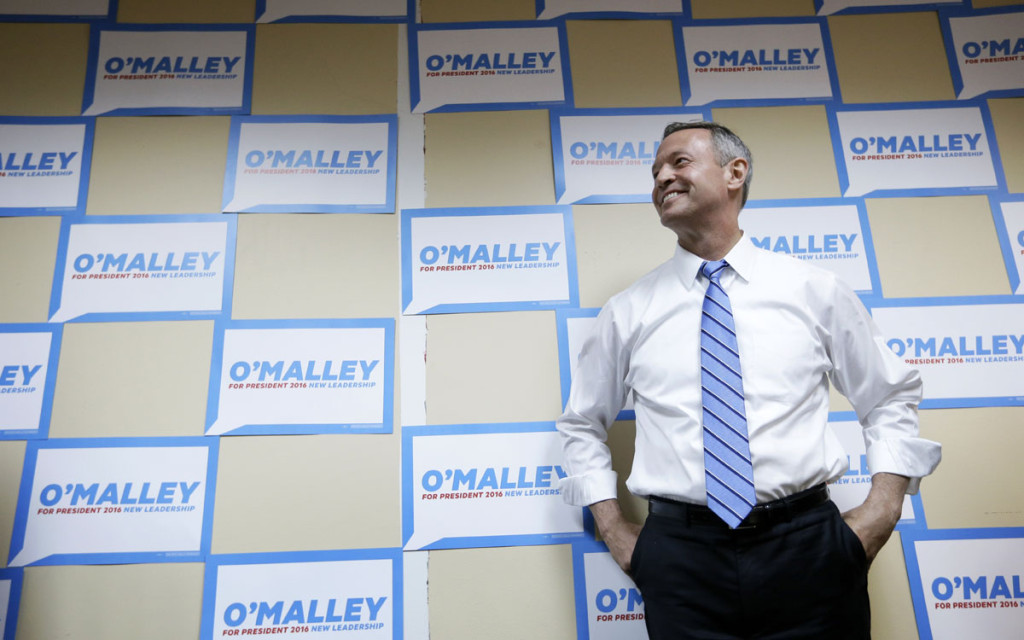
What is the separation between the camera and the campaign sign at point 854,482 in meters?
1.66

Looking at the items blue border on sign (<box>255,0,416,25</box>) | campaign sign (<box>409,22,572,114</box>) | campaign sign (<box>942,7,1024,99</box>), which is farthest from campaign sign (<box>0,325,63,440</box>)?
campaign sign (<box>942,7,1024,99</box>)

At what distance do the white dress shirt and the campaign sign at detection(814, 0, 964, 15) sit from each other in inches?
45.5

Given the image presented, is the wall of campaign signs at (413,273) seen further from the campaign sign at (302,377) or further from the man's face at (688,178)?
the man's face at (688,178)

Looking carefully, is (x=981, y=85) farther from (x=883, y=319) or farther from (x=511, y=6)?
(x=511, y=6)

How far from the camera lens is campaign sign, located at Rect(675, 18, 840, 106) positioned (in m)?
1.96

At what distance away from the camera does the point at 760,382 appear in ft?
4.24

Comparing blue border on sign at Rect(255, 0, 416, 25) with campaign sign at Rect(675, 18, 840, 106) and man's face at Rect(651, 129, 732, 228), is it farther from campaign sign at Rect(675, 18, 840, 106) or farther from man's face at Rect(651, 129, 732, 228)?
man's face at Rect(651, 129, 732, 228)

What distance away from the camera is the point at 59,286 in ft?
5.82

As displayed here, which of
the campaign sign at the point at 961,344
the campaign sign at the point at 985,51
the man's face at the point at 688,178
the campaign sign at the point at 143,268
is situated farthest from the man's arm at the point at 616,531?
the campaign sign at the point at 985,51

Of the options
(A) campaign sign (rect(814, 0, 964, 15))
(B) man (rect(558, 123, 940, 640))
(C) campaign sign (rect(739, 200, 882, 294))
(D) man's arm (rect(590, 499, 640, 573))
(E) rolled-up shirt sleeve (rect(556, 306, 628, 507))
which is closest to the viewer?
(B) man (rect(558, 123, 940, 640))

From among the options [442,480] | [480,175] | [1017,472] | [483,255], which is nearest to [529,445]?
[442,480]

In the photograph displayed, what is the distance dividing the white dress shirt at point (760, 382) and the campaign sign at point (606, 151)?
444 mm

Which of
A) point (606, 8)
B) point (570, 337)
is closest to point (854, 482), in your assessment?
point (570, 337)

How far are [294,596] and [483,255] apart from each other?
1059mm
